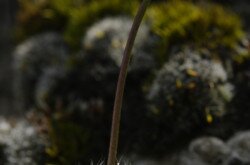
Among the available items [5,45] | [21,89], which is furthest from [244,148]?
[5,45]

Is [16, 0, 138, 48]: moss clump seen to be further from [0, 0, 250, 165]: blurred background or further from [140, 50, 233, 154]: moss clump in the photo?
[140, 50, 233, 154]: moss clump

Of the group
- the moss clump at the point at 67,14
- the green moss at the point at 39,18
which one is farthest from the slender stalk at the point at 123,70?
the green moss at the point at 39,18

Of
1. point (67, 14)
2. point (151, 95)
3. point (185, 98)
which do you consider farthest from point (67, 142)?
point (67, 14)

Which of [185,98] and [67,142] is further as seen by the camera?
[67,142]

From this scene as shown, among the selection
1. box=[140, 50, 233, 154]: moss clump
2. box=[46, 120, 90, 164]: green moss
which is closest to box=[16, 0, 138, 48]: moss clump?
box=[140, 50, 233, 154]: moss clump

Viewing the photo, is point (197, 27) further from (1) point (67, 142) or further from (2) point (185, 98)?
(1) point (67, 142)

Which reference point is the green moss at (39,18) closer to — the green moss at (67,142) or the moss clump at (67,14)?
the moss clump at (67,14)

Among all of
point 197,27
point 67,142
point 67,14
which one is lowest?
point 67,142
